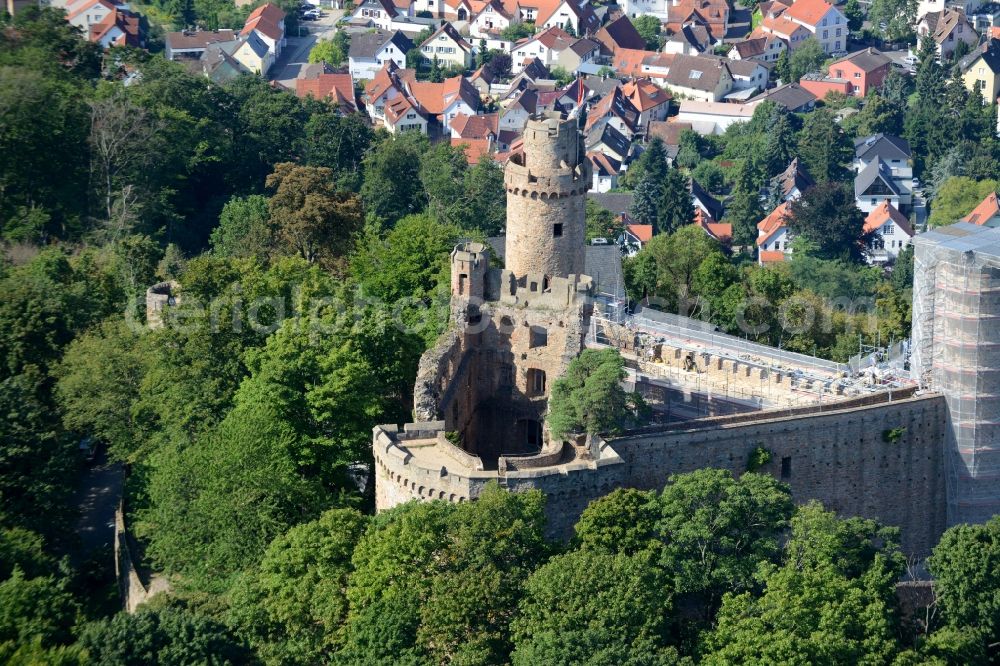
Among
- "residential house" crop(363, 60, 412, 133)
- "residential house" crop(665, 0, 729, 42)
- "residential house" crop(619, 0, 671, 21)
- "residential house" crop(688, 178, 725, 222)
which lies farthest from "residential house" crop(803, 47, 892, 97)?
"residential house" crop(363, 60, 412, 133)

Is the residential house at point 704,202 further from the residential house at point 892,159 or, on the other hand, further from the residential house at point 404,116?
the residential house at point 404,116

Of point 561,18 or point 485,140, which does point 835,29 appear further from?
point 485,140

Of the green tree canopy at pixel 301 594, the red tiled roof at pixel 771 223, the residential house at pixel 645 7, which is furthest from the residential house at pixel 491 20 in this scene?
the green tree canopy at pixel 301 594

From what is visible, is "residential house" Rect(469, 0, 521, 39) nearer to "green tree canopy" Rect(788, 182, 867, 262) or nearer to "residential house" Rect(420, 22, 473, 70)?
"residential house" Rect(420, 22, 473, 70)

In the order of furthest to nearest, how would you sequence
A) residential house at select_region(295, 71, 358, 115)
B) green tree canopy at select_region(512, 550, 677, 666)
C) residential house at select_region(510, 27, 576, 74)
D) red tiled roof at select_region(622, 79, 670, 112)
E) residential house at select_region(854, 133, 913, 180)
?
residential house at select_region(510, 27, 576, 74), red tiled roof at select_region(622, 79, 670, 112), residential house at select_region(295, 71, 358, 115), residential house at select_region(854, 133, 913, 180), green tree canopy at select_region(512, 550, 677, 666)

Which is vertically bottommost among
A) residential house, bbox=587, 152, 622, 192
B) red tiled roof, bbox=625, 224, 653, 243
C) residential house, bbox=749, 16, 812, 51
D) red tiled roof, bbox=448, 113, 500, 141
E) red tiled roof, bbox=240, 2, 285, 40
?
red tiled roof, bbox=625, 224, 653, 243

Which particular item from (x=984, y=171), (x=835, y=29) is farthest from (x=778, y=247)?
(x=835, y=29)
